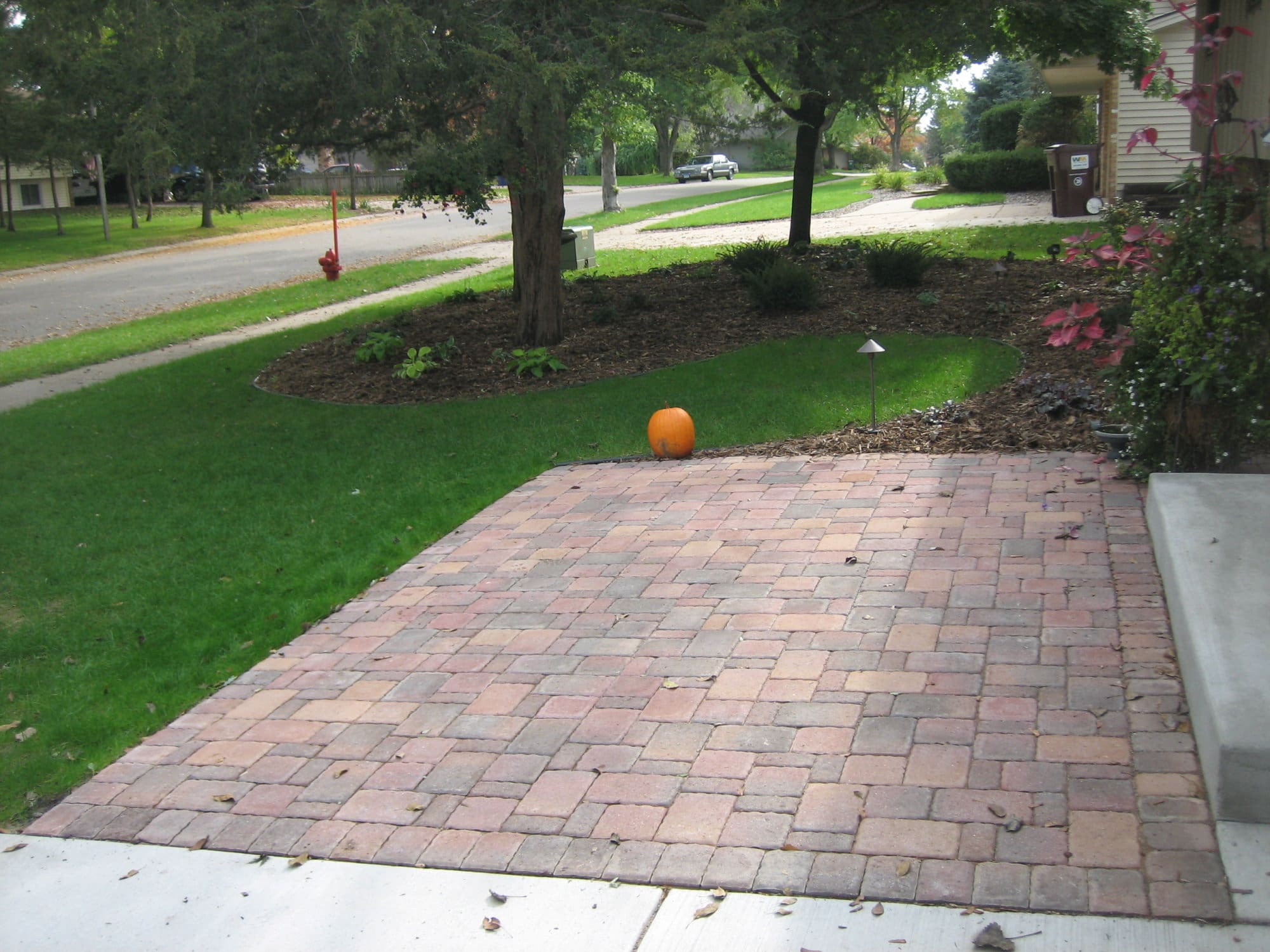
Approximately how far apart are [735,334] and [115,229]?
3123 centimetres

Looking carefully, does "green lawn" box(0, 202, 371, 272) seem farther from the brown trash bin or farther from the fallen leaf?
the fallen leaf

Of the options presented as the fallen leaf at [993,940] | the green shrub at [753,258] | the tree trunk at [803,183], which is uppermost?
the tree trunk at [803,183]

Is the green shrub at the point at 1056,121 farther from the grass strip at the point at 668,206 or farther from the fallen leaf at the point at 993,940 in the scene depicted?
the fallen leaf at the point at 993,940

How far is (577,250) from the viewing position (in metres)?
18.4

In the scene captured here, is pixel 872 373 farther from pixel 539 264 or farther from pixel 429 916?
pixel 429 916

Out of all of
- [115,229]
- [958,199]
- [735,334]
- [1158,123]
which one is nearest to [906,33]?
[735,334]

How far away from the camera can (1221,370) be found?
5629mm

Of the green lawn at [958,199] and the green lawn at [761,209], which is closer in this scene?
the green lawn at [958,199]

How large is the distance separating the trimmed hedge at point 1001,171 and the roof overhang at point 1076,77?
155 cm

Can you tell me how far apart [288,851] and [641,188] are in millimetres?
48472

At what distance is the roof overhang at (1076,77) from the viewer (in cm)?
2069

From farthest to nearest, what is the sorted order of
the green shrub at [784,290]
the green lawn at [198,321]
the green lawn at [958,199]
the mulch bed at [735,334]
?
1. the green lawn at [958,199]
2. the green lawn at [198,321]
3. the green shrub at [784,290]
4. the mulch bed at [735,334]

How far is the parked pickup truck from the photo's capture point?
176 ft

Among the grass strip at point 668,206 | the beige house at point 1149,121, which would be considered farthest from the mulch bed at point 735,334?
the grass strip at point 668,206
